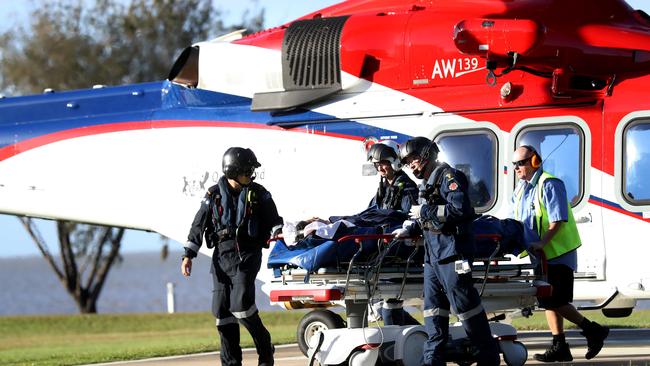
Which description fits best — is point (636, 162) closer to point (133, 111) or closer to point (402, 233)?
point (402, 233)

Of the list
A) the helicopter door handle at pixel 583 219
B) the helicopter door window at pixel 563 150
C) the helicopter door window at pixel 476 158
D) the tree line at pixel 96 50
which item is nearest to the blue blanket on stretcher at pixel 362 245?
the helicopter door handle at pixel 583 219

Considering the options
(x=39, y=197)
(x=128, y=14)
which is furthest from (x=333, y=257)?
(x=128, y=14)

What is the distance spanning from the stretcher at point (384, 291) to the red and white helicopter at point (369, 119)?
2.06m

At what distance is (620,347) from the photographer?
13.3 meters

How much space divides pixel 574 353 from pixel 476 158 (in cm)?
216

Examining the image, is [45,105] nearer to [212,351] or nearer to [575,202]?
[212,351]

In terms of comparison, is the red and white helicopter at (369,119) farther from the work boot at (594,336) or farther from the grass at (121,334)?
the grass at (121,334)

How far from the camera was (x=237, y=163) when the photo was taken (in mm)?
11016

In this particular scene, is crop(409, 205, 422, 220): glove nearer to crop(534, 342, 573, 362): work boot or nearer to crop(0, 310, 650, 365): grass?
crop(534, 342, 573, 362): work boot

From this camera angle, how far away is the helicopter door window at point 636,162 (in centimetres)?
1238

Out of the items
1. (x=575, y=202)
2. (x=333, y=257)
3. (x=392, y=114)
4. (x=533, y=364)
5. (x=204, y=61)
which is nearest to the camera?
(x=333, y=257)

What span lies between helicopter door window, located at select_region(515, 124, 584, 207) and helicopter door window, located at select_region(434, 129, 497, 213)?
34 cm

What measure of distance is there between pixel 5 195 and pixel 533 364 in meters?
7.45

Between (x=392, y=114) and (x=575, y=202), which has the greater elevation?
(x=392, y=114)
